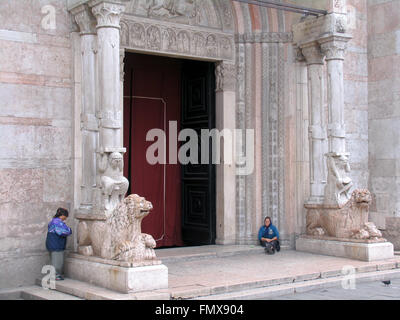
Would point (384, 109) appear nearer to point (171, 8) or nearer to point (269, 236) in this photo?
point (269, 236)

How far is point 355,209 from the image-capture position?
10.2m

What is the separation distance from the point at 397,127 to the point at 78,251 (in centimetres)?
700

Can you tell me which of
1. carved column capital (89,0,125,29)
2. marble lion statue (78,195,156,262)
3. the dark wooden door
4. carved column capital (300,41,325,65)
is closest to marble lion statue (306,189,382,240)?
the dark wooden door

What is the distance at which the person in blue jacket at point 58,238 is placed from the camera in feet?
27.3

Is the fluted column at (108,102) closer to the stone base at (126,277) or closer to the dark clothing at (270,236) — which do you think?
Result: the stone base at (126,277)

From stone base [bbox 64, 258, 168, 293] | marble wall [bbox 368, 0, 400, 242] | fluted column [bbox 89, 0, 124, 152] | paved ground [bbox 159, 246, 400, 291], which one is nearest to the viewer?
stone base [bbox 64, 258, 168, 293]

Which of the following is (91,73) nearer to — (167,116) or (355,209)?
(167,116)

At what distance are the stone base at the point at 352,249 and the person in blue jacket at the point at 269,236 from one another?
1.87ft

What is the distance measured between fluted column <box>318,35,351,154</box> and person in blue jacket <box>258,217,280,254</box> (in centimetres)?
174

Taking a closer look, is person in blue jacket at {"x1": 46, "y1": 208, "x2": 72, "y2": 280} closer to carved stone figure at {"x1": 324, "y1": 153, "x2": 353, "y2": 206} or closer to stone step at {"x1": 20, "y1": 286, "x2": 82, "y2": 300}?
stone step at {"x1": 20, "y1": 286, "x2": 82, "y2": 300}

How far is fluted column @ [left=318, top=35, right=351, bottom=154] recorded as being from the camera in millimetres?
10742

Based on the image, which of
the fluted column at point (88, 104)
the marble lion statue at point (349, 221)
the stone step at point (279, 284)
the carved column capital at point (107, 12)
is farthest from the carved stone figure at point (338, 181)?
the carved column capital at point (107, 12)
